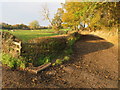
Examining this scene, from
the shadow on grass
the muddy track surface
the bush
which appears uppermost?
the shadow on grass

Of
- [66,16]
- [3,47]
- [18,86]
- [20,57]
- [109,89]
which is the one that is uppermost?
[66,16]

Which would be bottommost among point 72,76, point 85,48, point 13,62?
point 72,76

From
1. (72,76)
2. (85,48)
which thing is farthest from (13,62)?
(85,48)

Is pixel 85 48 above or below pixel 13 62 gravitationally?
above

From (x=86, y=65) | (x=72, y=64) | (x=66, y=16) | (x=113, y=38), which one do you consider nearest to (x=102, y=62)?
(x=86, y=65)

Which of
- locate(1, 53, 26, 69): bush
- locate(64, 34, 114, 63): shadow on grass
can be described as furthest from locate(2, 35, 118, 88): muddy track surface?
locate(64, 34, 114, 63): shadow on grass

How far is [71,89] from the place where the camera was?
473 cm

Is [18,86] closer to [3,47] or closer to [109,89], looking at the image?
[109,89]

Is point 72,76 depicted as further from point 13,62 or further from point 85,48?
point 85,48

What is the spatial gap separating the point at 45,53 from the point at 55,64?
58.1 inches

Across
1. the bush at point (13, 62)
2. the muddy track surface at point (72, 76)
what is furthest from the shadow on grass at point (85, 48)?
the bush at point (13, 62)

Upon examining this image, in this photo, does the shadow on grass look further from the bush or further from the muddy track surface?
the bush

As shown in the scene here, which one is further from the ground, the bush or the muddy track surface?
the bush

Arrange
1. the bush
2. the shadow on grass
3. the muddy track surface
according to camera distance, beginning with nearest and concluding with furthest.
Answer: the muddy track surface → the bush → the shadow on grass
